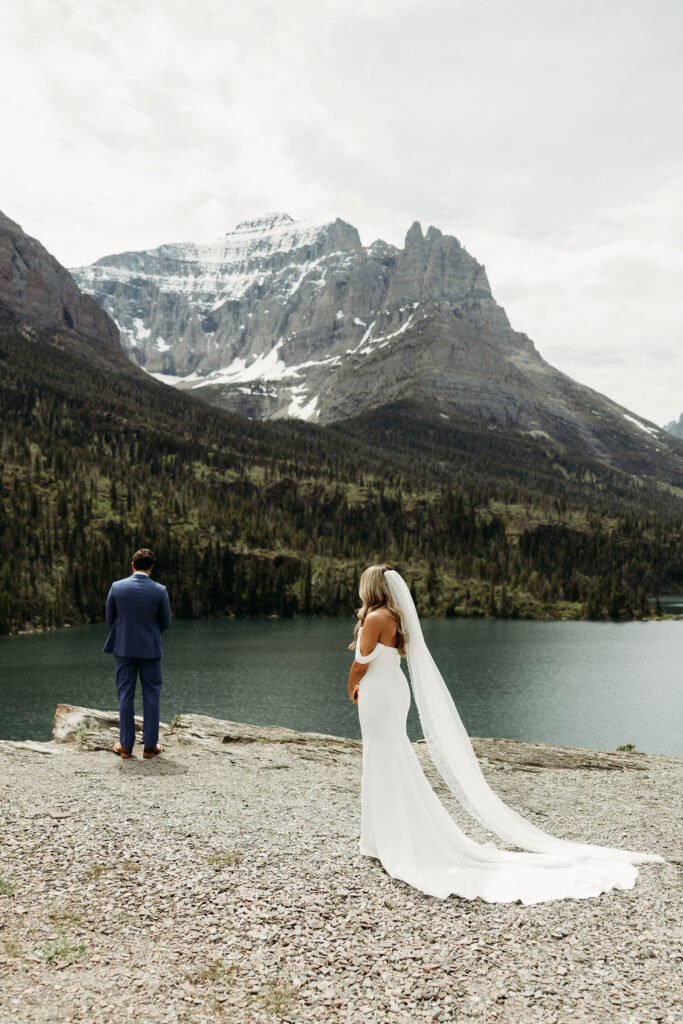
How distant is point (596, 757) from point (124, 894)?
60.4 ft

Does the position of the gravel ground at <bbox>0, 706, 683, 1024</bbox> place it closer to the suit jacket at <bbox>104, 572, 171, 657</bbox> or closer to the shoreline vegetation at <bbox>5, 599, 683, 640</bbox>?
the suit jacket at <bbox>104, 572, 171, 657</bbox>

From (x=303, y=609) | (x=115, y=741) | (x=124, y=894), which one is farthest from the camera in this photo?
(x=303, y=609)

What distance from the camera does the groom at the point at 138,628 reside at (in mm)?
13617

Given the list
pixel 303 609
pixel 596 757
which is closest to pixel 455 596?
pixel 303 609

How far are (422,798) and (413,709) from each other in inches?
1851

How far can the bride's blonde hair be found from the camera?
9914mm

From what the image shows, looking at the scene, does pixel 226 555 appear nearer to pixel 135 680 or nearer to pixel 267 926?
pixel 135 680

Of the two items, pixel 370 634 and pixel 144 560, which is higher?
pixel 144 560

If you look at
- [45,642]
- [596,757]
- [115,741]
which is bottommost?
[45,642]

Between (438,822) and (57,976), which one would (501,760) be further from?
(57,976)

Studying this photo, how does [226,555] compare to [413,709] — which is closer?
[413,709]

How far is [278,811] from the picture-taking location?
12484 millimetres

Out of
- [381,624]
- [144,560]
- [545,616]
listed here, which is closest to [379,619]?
[381,624]

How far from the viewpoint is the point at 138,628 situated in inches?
538
